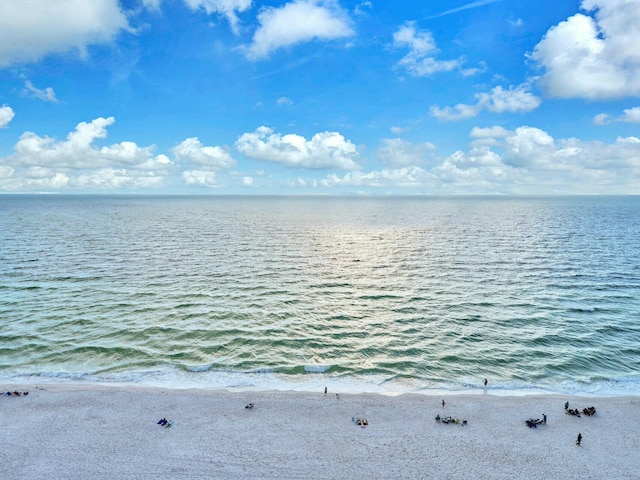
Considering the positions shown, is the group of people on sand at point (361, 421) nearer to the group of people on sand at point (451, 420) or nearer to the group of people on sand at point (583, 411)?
the group of people on sand at point (451, 420)

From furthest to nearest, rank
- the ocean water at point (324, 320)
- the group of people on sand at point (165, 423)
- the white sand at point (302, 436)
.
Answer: the ocean water at point (324, 320), the group of people on sand at point (165, 423), the white sand at point (302, 436)

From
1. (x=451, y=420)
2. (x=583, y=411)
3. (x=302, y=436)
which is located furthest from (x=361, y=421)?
(x=583, y=411)

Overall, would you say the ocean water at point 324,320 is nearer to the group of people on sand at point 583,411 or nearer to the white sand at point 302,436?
the white sand at point 302,436

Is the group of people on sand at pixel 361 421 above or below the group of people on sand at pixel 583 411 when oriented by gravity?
below

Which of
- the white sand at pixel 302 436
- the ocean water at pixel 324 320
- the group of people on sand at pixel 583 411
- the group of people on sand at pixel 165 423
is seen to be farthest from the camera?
the ocean water at pixel 324 320

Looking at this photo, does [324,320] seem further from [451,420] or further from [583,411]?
[583,411]

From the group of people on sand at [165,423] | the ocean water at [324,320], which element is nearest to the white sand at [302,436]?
the group of people on sand at [165,423]

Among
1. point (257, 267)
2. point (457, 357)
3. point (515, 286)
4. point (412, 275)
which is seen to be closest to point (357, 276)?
point (412, 275)

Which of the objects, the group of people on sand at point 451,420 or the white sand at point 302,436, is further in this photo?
the group of people on sand at point 451,420
